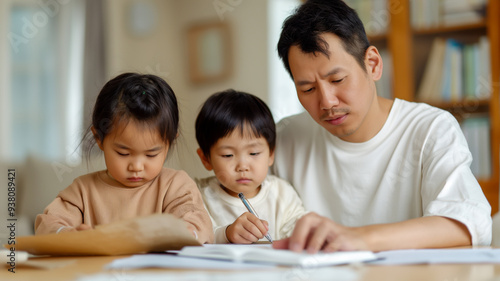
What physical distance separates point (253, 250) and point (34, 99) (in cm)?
398

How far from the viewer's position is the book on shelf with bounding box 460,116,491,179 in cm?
288

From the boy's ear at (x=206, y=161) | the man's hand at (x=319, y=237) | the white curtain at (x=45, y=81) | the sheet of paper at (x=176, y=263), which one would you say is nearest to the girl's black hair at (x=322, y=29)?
the boy's ear at (x=206, y=161)

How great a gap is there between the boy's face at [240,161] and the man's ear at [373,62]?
0.34 metres

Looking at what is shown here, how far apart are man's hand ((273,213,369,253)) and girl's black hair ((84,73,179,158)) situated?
44 cm

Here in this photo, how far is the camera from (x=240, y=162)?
4.40ft

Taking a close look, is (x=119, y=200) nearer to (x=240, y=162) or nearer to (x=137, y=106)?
(x=137, y=106)

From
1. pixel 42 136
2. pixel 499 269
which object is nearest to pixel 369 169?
pixel 499 269

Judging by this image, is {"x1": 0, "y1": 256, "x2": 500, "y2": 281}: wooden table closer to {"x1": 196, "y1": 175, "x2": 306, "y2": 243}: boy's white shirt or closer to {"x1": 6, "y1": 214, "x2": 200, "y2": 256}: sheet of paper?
{"x1": 6, "y1": 214, "x2": 200, "y2": 256}: sheet of paper

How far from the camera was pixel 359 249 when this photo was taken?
2.68 feet

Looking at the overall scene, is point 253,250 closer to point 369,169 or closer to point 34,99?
point 369,169

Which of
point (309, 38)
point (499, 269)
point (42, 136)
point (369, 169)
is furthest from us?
point (42, 136)

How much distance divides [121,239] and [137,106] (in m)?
0.37

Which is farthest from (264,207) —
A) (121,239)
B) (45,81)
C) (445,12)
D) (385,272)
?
Answer: (45,81)

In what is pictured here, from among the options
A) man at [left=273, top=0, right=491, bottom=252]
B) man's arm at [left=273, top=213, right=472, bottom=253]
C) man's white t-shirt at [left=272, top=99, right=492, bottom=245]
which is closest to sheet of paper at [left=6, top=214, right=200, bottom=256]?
man's arm at [left=273, top=213, right=472, bottom=253]
